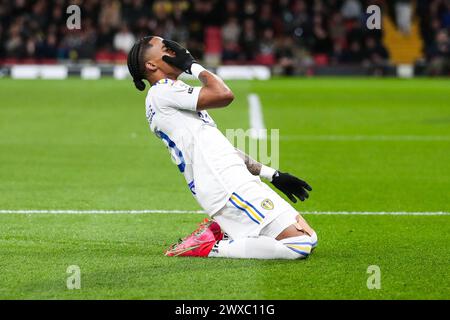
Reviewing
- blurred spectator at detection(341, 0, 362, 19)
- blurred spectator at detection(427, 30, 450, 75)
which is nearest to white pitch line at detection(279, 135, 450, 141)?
blurred spectator at detection(427, 30, 450, 75)

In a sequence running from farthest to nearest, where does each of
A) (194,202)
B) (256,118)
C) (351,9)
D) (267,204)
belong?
(351,9) < (256,118) < (194,202) < (267,204)

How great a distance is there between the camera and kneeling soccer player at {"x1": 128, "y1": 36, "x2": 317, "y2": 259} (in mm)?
7641

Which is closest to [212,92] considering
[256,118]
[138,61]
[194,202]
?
[138,61]

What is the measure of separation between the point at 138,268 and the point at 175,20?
28871 mm

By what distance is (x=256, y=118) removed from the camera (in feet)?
68.5

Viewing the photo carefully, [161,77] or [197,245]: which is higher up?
[161,77]

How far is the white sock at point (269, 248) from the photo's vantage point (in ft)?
25.1

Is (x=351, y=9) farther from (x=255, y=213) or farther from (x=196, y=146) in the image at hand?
(x=255, y=213)

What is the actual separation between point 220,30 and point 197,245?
96.2ft

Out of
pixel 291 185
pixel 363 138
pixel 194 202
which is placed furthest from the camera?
pixel 363 138

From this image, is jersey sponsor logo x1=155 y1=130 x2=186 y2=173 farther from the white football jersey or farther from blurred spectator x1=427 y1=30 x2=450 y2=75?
blurred spectator x1=427 y1=30 x2=450 y2=75

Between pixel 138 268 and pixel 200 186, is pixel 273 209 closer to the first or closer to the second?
A: pixel 200 186

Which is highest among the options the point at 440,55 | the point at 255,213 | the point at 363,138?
the point at 255,213

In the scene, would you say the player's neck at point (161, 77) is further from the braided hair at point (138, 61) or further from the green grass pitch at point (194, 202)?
the green grass pitch at point (194, 202)
